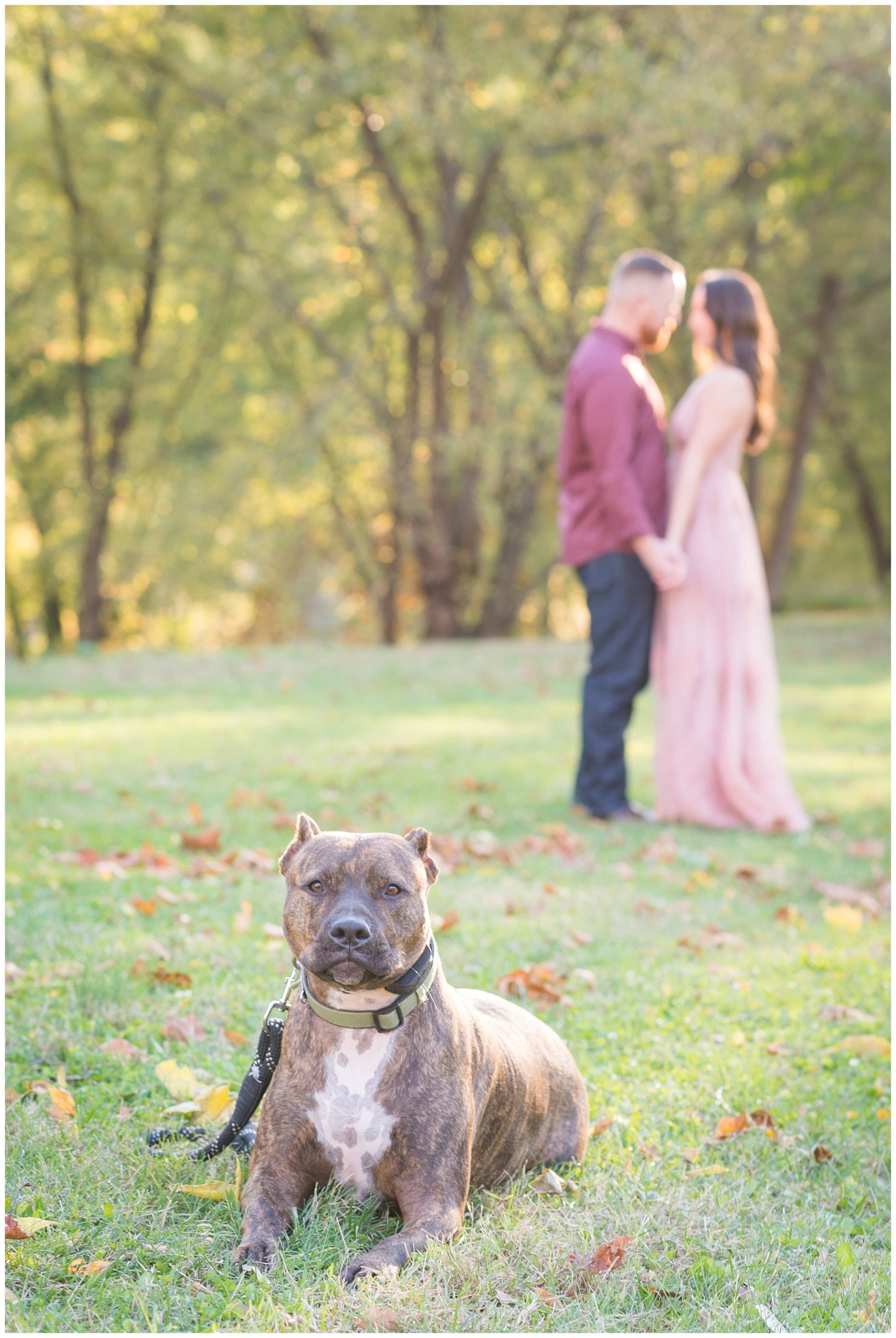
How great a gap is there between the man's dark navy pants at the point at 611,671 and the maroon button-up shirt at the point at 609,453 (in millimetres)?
156

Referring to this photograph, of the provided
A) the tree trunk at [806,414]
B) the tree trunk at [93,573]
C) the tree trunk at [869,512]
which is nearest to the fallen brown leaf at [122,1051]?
the tree trunk at [93,573]

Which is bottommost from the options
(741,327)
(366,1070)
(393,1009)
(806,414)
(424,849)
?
(366,1070)

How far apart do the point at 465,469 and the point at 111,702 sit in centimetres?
1114

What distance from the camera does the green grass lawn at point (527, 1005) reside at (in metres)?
2.54

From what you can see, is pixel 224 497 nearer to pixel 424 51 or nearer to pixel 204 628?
pixel 424 51

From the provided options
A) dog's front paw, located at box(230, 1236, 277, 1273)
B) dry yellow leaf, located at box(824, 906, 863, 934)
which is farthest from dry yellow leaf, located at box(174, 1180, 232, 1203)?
dry yellow leaf, located at box(824, 906, 863, 934)

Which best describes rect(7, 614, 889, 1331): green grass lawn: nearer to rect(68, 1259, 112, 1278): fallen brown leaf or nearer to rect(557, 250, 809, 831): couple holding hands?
rect(68, 1259, 112, 1278): fallen brown leaf

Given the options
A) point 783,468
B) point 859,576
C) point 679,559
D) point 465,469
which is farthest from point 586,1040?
point 859,576

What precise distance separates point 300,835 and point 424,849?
27 centimetres

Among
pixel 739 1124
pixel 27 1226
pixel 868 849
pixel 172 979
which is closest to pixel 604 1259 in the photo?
pixel 739 1124

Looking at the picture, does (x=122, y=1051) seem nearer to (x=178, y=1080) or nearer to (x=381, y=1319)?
(x=178, y=1080)

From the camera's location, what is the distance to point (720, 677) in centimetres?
749

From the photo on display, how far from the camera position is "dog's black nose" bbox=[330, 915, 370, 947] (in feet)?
8.01

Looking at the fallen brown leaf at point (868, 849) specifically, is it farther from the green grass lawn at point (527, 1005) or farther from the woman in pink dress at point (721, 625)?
the woman in pink dress at point (721, 625)
